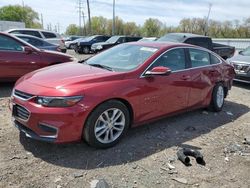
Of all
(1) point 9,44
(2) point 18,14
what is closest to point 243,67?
(1) point 9,44

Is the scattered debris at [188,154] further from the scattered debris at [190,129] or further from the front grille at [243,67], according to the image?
the front grille at [243,67]

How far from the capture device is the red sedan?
367cm

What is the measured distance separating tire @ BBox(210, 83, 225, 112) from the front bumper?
3.51 m

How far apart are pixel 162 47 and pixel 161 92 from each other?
862mm

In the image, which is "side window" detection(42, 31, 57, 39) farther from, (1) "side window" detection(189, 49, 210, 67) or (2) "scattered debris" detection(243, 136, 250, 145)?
(2) "scattered debris" detection(243, 136, 250, 145)

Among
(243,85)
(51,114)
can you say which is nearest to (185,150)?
(51,114)

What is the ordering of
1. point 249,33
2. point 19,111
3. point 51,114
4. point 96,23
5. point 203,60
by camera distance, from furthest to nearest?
point 96,23
point 249,33
point 203,60
point 19,111
point 51,114

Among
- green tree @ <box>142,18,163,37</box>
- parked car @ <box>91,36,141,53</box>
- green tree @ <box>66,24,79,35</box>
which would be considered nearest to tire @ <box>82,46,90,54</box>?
parked car @ <box>91,36,141,53</box>

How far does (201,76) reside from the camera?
224 inches

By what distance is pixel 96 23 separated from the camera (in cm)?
9469

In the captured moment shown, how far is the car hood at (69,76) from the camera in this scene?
3.89 metres

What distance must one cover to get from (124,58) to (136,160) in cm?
185

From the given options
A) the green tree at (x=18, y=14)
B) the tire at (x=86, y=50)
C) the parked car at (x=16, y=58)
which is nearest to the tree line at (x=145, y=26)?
the green tree at (x=18, y=14)

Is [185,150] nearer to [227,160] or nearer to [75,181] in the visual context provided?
[227,160]
